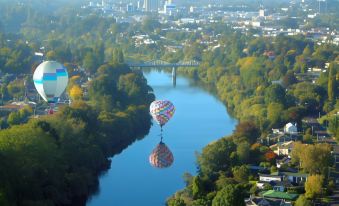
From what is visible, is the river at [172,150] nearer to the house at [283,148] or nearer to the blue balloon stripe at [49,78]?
the house at [283,148]

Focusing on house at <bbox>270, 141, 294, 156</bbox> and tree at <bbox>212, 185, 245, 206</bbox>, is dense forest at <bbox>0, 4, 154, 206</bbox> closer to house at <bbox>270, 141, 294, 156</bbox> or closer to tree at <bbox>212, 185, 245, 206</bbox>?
tree at <bbox>212, 185, 245, 206</bbox>

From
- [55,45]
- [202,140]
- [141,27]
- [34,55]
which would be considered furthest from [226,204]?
[141,27]

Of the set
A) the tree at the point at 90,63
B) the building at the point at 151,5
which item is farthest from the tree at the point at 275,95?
the building at the point at 151,5

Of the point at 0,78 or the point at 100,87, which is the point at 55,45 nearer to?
the point at 0,78

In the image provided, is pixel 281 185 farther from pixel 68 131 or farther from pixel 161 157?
pixel 161 157

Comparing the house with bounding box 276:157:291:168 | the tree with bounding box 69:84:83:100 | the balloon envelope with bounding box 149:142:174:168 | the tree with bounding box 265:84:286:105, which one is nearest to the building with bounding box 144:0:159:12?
the tree with bounding box 69:84:83:100

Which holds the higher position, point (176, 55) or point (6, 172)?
point (6, 172)
